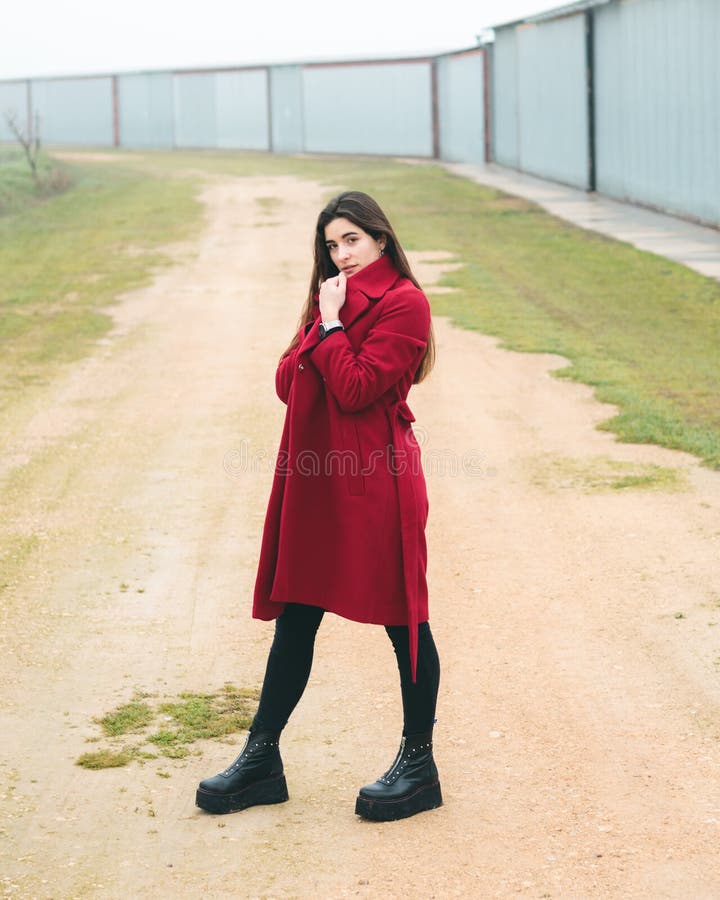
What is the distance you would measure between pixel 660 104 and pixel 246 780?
722 inches

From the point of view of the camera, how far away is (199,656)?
544 cm

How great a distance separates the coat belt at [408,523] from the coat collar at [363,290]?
28cm

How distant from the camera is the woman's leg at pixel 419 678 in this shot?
12.9 ft

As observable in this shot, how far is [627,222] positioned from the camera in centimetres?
2014

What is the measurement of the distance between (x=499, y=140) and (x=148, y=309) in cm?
1948

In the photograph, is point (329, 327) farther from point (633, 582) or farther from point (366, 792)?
point (633, 582)

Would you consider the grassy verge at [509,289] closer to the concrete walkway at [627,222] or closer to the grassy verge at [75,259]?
the grassy verge at [75,259]

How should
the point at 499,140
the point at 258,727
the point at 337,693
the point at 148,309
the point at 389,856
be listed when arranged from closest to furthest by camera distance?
the point at 389,856 → the point at 258,727 → the point at 337,693 → the point at 148,309 → the point at 499,140

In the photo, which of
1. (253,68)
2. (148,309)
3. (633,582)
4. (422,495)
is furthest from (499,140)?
(422,495)

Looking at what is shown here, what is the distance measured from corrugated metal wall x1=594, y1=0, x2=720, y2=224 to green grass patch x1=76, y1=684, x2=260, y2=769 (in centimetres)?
1508

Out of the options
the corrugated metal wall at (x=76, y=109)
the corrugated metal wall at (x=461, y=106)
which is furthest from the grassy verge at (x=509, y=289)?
the corrugated metal wall at (x=76, y=109)

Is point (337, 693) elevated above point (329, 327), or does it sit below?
below

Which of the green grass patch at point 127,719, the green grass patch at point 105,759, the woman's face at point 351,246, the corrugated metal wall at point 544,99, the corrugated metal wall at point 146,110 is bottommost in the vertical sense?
the green grass patch at point 105,759

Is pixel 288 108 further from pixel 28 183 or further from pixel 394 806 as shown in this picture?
pixel 394 806
